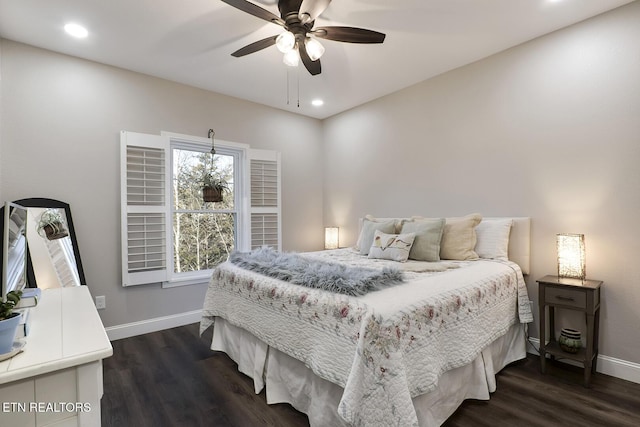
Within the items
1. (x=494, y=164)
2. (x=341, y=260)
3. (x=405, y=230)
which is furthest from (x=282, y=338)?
(x=494, y=164)

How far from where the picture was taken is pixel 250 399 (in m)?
2.08

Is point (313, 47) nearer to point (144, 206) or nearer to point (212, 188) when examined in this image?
point (212, 188)

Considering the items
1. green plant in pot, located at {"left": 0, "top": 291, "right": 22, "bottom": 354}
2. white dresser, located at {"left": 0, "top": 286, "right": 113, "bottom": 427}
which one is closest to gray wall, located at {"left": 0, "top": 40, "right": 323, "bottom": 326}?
white dresser, located at {"left": 0, "top": 286, "right": 113, "bottom": 427}

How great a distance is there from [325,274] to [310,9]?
5.25 ft

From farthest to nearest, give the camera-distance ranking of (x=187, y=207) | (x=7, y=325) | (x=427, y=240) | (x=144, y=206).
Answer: (x=187, y=207)
(x=144, y=206)
(x=427, y=240)
(x=7, y=325)

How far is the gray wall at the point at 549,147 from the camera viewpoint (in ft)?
7.57

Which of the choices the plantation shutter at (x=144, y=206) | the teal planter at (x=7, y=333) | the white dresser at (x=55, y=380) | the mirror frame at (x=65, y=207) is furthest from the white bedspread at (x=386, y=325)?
the mirror frame at (x=65, y=207)

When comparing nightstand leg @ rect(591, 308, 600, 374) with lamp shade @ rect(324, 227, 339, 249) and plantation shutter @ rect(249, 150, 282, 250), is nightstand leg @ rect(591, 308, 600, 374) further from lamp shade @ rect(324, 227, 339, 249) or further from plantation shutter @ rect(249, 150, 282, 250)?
plantation shutter @ rect(249, 150, 282, 250)

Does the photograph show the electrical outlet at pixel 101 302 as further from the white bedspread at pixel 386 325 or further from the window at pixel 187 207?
the white bedspread at pixel 386 325

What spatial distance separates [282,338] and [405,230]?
5.36 ft

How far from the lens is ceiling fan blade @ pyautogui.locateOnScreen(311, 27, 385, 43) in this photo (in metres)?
2.07

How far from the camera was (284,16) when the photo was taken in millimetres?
2039

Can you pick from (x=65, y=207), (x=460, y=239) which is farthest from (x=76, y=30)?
(x=460, y=239)

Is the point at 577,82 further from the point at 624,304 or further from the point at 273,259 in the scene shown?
the point at 273,259
